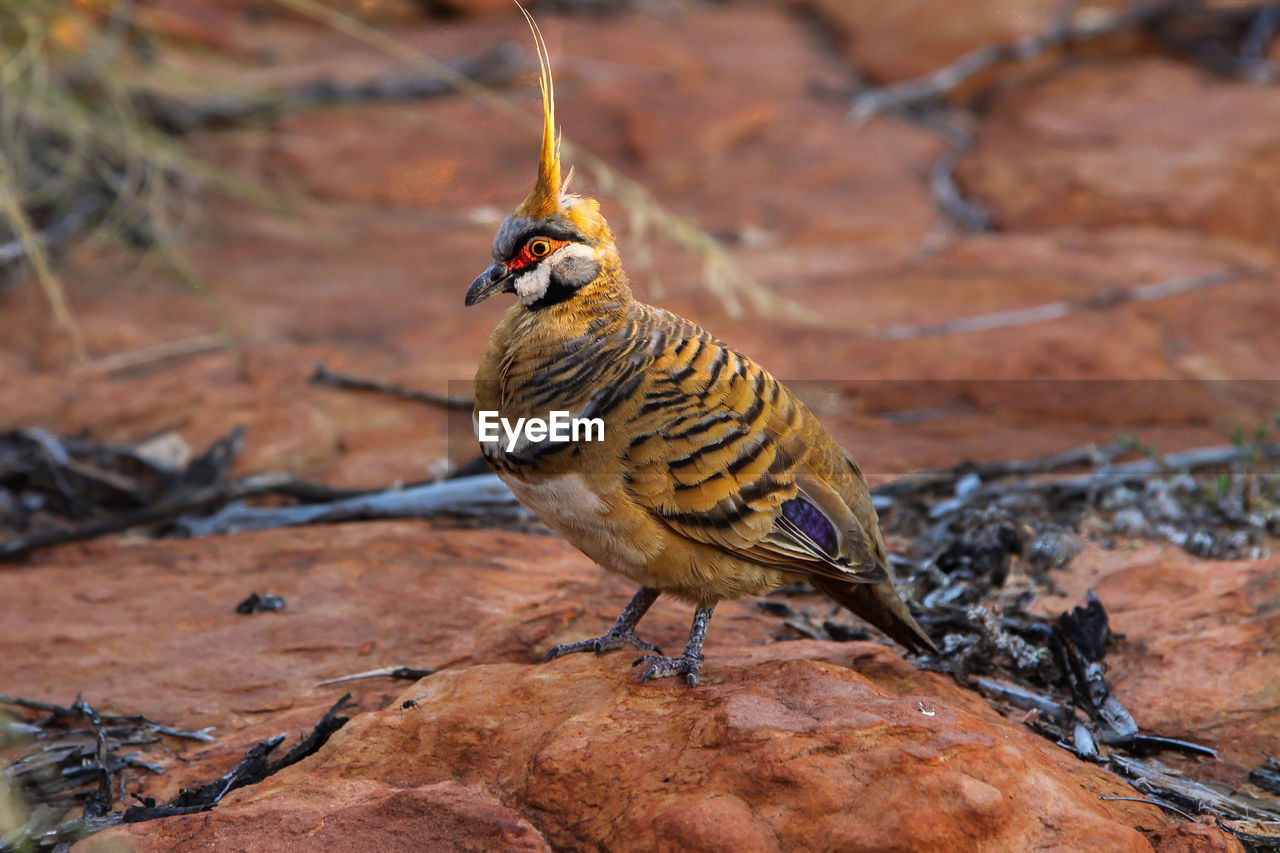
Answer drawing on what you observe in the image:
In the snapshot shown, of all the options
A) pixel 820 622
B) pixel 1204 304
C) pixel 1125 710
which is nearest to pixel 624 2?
pixel 1204 304

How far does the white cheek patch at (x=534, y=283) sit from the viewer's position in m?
3.63

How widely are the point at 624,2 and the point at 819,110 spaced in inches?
121

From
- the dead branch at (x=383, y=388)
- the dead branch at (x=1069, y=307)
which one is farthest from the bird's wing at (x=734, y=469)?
the dead branch at (x=1069, y=307)

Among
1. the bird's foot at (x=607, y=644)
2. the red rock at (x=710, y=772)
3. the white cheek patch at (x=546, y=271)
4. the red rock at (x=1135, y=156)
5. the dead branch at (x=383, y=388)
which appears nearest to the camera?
the red rock at (x=710, y=772)

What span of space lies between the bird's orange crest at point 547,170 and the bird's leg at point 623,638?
124 cm

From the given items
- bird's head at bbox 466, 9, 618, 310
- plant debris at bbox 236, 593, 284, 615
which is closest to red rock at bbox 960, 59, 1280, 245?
bird's head at bbox 466, 9, 618, 310

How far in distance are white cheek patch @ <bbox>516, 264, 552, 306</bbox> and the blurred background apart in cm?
139

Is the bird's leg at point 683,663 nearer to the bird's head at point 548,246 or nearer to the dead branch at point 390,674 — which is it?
the dead branch at point 390,674

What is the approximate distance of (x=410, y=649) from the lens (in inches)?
159

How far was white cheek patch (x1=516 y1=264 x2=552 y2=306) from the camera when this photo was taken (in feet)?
11.9

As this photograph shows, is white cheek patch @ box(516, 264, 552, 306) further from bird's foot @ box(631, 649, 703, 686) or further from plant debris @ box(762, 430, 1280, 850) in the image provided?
plant debris @ box(762, 430, 1280, 850)

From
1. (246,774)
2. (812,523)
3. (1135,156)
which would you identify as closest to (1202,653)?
(812,523)

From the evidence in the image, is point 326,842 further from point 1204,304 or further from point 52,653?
point 1204,304

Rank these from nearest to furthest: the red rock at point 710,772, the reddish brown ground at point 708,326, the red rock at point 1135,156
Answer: the red rock at point 710,772 < the reddish brown ground at point 708,326 < the red rock at point 1135,156
